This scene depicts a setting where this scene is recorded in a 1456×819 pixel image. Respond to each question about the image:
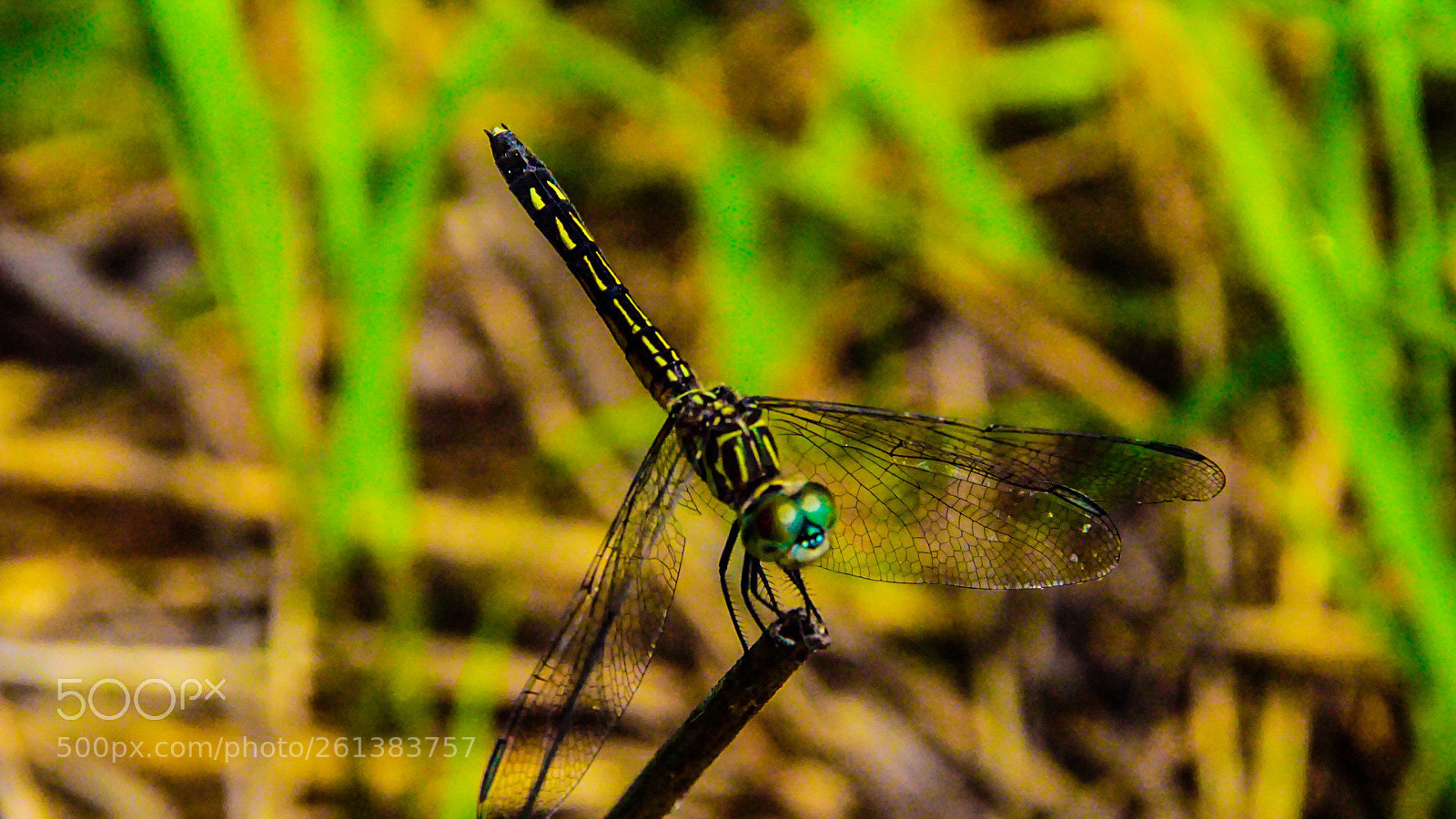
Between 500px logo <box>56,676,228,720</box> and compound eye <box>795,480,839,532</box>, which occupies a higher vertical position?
500px logo <box>56,676,228,720</box>

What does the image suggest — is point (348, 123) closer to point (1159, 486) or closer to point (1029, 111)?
point (1159, 486)

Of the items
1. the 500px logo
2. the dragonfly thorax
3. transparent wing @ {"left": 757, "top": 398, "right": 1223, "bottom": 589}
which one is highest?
the 500px logo

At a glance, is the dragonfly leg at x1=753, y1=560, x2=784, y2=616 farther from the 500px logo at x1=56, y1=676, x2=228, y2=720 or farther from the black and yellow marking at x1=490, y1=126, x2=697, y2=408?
the 500px logo at x1=56, y1=676, x2=228, y2=720

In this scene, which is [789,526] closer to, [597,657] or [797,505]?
[797,505]

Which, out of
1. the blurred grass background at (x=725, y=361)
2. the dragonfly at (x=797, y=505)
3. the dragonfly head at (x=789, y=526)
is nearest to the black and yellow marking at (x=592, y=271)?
the dragonfly at (x=797, y=505)

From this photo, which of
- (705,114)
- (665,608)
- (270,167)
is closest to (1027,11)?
(705,114)

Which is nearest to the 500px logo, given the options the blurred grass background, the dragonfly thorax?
the blurred grass background

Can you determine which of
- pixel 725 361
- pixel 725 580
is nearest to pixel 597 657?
pixel 725 580
